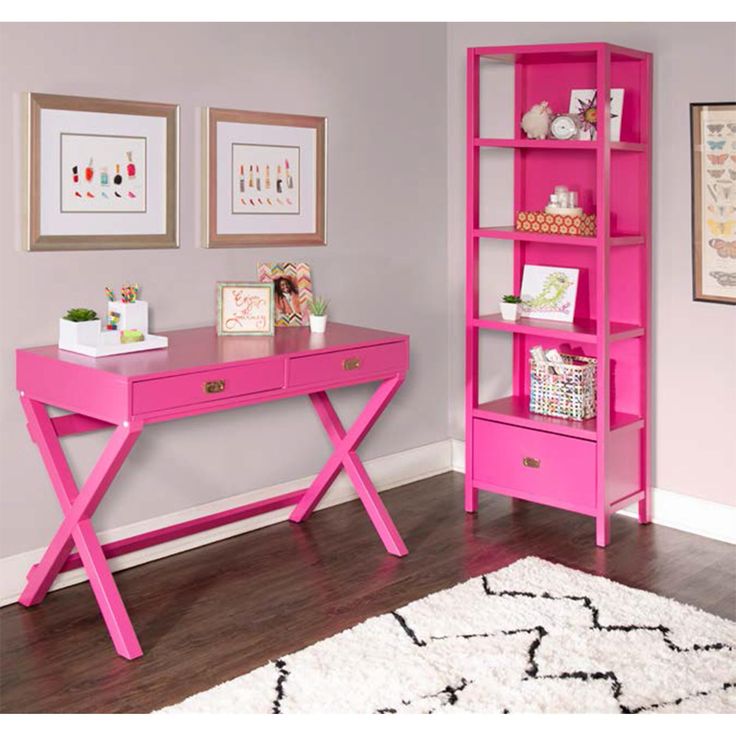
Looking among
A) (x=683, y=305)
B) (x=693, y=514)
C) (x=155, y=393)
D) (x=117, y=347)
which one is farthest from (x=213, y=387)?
(x=693, y=514)

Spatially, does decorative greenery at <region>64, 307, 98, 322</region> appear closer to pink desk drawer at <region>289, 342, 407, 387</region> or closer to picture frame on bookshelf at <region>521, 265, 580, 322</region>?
pink desk drawer at <region>289, 342, 407, 387</region>

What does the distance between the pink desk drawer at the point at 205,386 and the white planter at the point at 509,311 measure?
1.24 meters

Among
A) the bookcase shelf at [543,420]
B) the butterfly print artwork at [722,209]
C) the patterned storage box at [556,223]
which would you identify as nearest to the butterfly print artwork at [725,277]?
the butterfly print artwork at [722,209]

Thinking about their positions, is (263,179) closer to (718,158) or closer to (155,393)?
(155,393)

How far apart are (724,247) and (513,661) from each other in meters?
1.83

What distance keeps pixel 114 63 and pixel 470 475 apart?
2.10 metres

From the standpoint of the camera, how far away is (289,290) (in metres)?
4.05

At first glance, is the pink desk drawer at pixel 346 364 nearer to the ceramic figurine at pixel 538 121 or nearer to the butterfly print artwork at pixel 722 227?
the ceramic figurine at pixel 538 121

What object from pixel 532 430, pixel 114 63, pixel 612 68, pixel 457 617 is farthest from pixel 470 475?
pixel 114 63

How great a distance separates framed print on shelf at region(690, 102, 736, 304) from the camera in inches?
155

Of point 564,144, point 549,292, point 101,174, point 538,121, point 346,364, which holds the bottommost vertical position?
point 346,364

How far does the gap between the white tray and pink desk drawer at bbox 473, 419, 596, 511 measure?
149 cm

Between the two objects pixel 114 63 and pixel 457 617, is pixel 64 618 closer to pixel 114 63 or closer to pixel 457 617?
pixel 457 617

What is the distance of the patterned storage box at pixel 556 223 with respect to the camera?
4.08 metres
